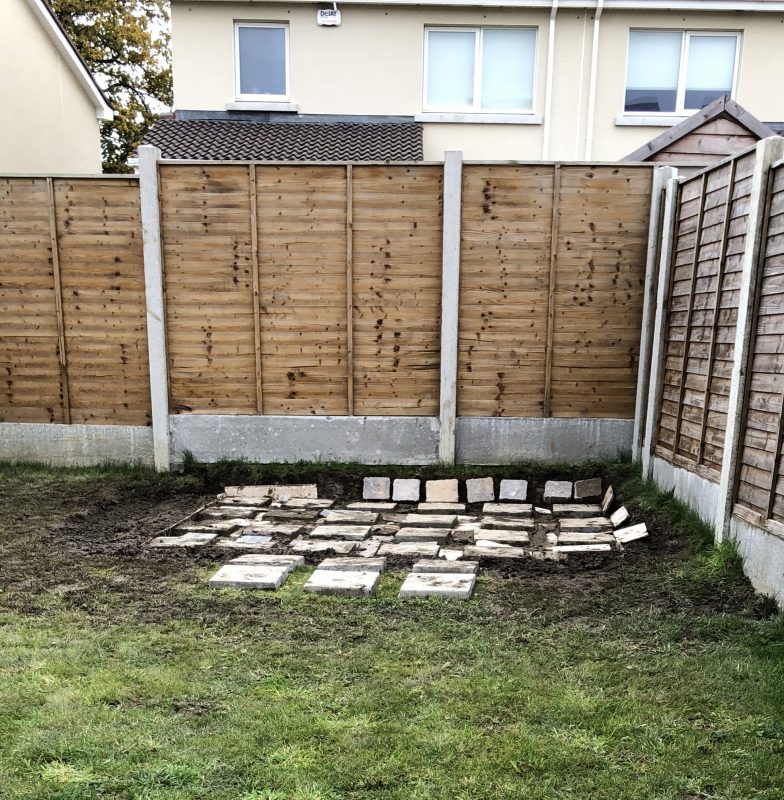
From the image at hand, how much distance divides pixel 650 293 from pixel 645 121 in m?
6.45

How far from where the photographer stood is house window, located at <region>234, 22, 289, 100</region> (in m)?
11.8

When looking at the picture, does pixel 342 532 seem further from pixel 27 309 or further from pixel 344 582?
pixel 27 309

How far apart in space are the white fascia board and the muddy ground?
854cm

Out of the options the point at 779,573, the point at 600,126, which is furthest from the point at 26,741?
the point at 600,126

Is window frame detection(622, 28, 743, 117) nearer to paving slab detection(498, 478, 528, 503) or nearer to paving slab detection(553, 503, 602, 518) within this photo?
paving slab detection(498, 478, 528, 503)

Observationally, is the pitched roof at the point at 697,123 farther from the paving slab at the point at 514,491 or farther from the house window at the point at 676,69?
the paving slab at the point at 514,491

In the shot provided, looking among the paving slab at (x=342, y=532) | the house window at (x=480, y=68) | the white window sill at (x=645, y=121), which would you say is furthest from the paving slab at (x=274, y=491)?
the white window sill at (x=645, y=121)

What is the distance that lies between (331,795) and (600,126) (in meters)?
12.0

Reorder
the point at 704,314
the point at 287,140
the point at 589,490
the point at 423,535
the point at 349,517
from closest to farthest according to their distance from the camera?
the point at 704,314
the point at 423,535
the point at 349,517
the point at 589,490
the point at 287,140

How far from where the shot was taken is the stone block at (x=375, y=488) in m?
7.13

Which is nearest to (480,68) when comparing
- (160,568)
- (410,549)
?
(410,549)

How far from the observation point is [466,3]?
11.3m

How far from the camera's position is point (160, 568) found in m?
4.93

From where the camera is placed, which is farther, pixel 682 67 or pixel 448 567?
pixel 682 67
